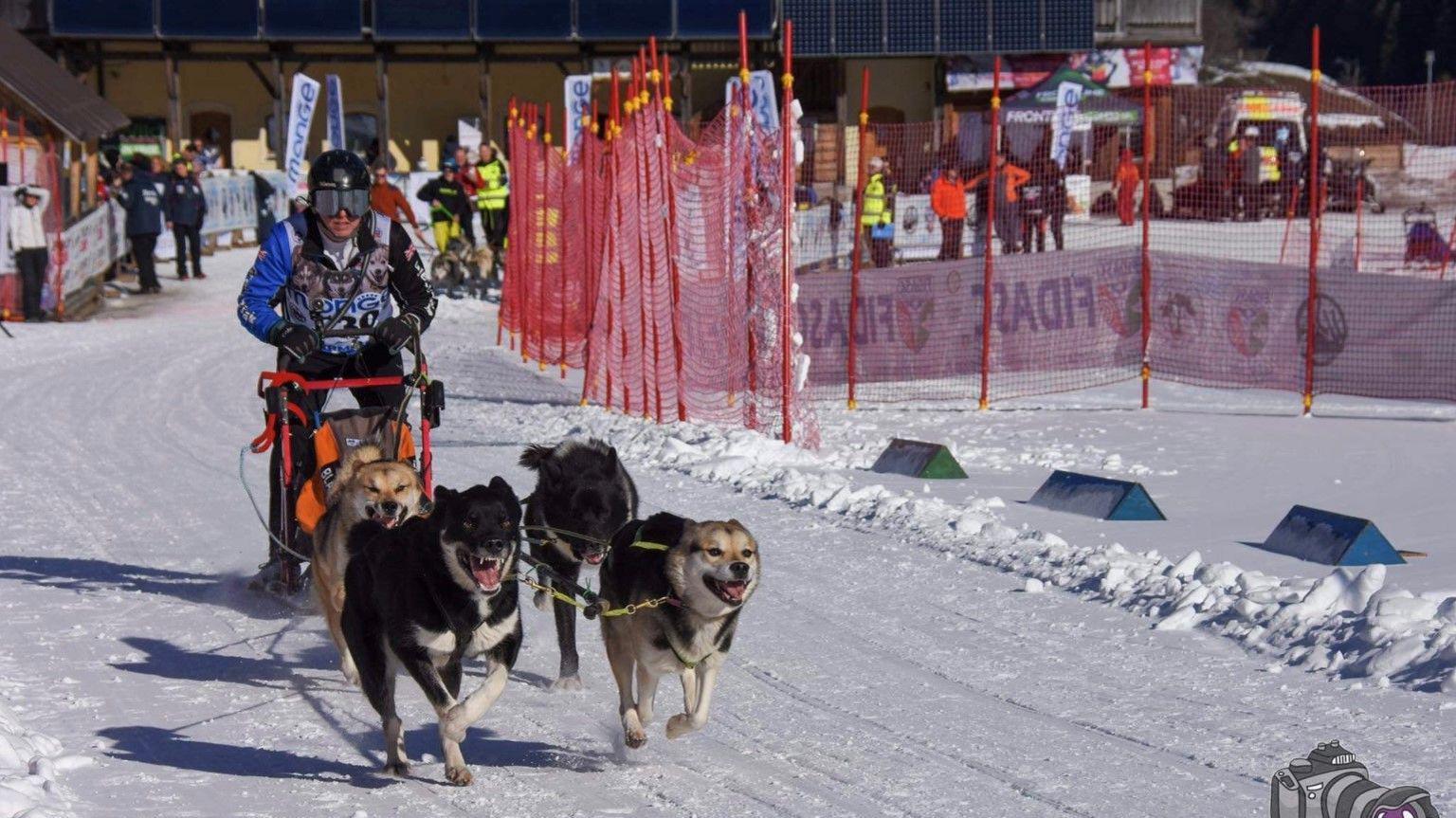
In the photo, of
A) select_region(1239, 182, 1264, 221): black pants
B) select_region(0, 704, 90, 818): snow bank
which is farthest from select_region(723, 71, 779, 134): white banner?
select_region(0, 704, 90, 818): snow bank

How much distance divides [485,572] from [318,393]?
94.7 inches

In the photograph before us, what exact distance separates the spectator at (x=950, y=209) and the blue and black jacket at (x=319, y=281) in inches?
345

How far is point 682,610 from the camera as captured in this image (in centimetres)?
566

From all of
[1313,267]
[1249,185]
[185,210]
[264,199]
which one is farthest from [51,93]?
[1313,267]

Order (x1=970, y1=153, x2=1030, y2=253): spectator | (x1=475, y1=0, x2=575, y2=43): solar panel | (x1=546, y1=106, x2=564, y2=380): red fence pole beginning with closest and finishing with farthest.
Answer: (x1=970, y1=153, x2=1030, y2=253): spectator, (x1=546, y1=106, x2=564, y2=380): red fence pole, (x1=475, y1=0, x2=575, y2=43): solar panel

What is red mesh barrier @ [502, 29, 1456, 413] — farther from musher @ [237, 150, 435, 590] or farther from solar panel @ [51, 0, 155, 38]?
solar panel @ [51, 0, 155, 38]

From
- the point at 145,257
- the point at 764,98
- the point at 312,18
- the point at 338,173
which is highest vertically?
the point at 312,18

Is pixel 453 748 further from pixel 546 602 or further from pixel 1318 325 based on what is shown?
pixel 1318 325

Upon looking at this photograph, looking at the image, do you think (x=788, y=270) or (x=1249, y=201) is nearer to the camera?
(x=788, y=270)

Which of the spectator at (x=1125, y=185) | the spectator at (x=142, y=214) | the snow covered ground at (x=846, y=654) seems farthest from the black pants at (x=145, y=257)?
the spectator at (x=1125, y=185)

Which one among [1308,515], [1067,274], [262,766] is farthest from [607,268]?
[262,766]

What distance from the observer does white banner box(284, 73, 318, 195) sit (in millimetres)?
29594

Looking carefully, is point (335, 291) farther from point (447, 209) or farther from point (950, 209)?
point (447, 209)

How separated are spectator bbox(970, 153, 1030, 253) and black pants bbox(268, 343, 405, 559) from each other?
8.33 meters
